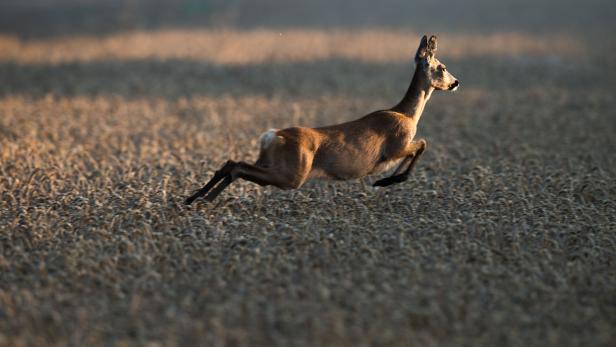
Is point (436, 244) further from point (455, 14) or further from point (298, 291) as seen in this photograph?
point (455, 14)

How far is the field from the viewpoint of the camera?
492 cm

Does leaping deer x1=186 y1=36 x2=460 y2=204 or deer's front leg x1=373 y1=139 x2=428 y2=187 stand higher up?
leaping deer x1=186 y1=36 x2=460 y2=204

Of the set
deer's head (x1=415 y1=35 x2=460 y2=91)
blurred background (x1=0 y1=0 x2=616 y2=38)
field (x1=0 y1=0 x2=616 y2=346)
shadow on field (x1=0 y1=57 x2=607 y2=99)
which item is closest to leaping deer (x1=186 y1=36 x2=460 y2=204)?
deer's head (x1=415 y1=35 x2=460 y2=91)

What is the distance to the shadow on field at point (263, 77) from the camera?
14.6m

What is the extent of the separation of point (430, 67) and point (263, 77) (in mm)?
8404

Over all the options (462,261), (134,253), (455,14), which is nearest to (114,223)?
(134,253)

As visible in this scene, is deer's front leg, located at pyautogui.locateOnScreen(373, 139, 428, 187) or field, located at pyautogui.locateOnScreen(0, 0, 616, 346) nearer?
field, located at pyautogui.locateOnScreen(0, 0, 616, 346)

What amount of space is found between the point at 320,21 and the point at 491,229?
65.1ft

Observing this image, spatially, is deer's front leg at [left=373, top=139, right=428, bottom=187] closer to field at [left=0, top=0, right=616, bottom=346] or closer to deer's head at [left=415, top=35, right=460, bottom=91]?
field at [left=0, top=0, right=616, bottom=346]

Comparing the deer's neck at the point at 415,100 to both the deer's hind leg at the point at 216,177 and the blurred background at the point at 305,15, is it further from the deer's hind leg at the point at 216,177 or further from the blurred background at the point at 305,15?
the blurred background at the point at 305,15

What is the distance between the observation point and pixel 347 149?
7.18m

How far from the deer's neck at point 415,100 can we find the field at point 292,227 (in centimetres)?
86

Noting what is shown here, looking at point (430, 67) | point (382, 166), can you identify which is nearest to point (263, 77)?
point (430, 67)

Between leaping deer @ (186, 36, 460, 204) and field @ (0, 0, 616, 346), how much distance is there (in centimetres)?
36
